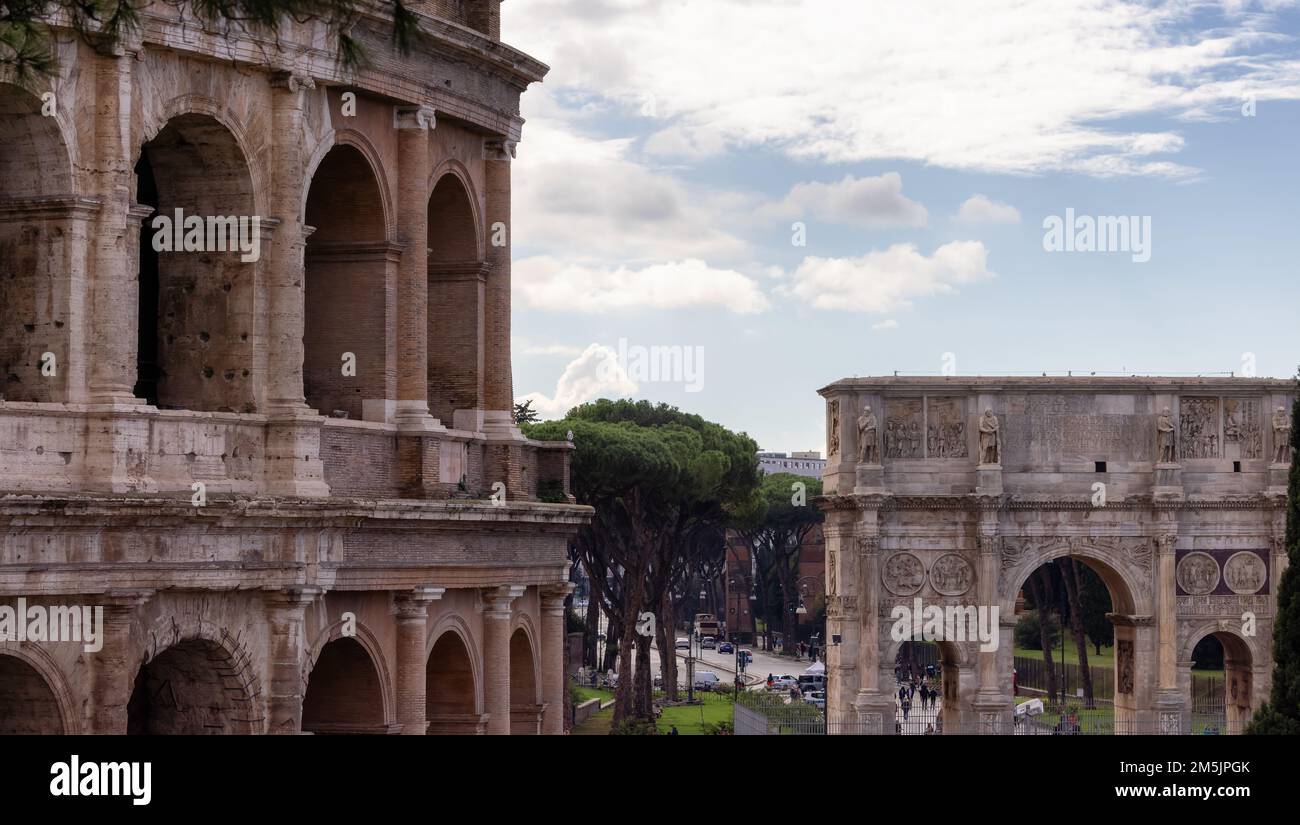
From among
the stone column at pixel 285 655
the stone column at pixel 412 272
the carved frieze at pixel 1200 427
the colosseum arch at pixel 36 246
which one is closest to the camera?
the colosseum arch at pixel 36 246

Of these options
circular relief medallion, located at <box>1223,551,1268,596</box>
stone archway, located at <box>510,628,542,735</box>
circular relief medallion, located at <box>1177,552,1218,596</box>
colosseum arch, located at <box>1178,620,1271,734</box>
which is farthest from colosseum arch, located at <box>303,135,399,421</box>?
circular relief medallion, located at <box>1223,551,1268,596</box>

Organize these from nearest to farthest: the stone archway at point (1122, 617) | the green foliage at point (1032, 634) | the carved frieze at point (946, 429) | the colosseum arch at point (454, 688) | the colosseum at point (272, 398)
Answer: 1. the colosseum at point (272, 398)
2. the colosseum arch at point (454, 688)
3. the carved frieze at point (946, 429)
4. the stone archway at point (1122, 617)
5. the green foliage at point (1032, 634)

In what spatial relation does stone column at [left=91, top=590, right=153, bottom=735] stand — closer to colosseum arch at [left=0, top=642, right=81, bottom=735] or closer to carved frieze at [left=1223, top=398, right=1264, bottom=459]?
colosseum arch at [left=0, top=642, right=81, bottom=735]

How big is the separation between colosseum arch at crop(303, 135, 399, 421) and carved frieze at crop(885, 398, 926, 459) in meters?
18.6

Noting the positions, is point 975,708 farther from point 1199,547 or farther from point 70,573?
point 70,573

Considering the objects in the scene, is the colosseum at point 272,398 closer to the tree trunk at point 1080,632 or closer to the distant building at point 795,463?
the tree trunk at point 1080,632

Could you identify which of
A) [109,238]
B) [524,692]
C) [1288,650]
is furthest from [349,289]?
[1288,650]

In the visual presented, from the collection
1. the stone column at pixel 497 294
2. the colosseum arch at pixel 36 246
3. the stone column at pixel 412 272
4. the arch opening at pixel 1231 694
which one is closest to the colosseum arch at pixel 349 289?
the stone column at pixel 412 272

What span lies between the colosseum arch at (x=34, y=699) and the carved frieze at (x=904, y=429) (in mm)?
24476

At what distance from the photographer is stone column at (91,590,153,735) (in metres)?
23.4

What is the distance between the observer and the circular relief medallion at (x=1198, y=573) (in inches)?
1805

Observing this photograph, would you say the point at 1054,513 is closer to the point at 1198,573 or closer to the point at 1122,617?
the point at 1122,617
